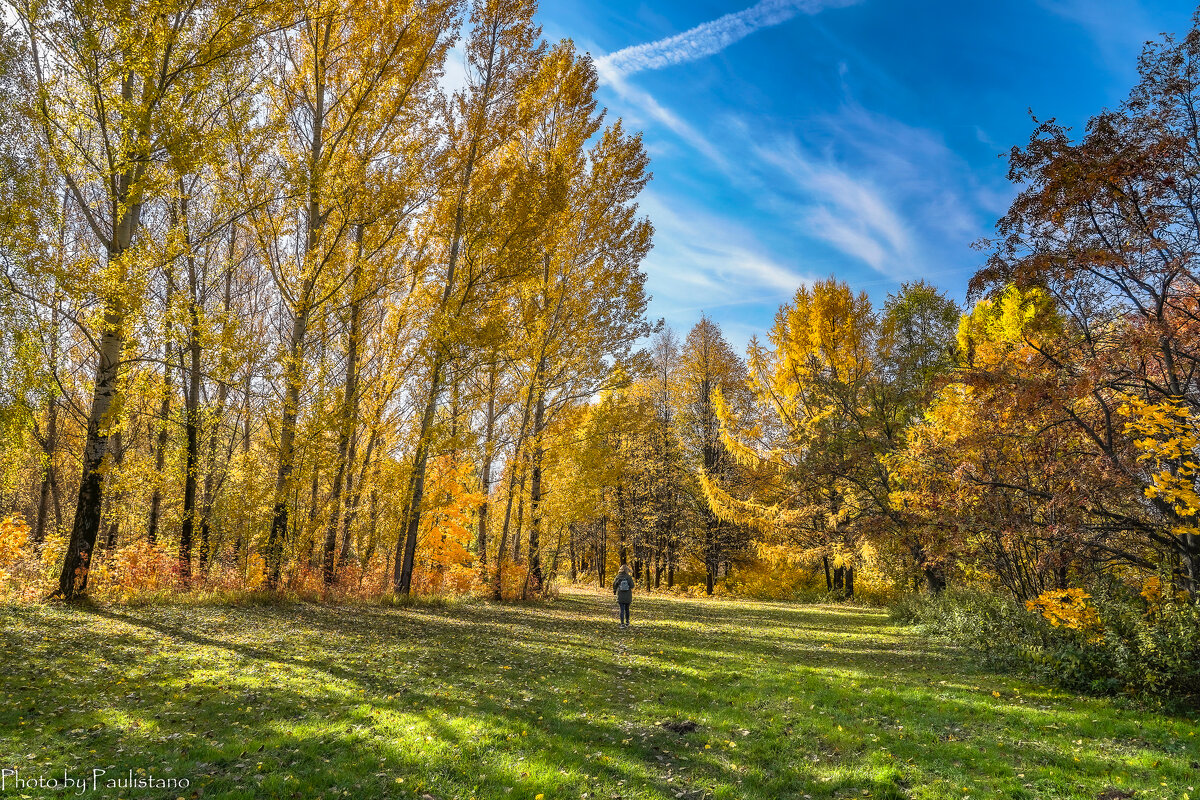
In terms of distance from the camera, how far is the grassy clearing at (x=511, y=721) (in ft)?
13.0

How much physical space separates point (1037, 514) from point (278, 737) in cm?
1117

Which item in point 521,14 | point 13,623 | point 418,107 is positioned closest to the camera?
point 13,623

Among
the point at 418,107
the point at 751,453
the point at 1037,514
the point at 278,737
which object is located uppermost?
the point at 418,107

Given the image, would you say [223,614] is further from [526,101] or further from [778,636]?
[526,101]

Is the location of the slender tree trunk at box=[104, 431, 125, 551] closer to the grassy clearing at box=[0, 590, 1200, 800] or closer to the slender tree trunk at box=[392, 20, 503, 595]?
the grassy clearing at box=[0, 590, 1200, 800]

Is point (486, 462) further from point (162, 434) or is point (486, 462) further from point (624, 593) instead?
point (162, 434)

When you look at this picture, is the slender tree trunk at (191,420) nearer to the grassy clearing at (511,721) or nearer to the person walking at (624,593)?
the grassy clearing at (511,721)

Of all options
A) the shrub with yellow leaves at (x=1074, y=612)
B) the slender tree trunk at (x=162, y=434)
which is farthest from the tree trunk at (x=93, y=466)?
the shrub with yellow leaves at (x=1074, y=612)

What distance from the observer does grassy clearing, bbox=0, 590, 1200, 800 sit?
396 centimetres

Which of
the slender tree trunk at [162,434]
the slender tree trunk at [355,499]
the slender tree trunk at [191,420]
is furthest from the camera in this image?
the slender tree trunk at [355,499]

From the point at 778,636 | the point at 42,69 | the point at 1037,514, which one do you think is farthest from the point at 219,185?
the point at 1037,514

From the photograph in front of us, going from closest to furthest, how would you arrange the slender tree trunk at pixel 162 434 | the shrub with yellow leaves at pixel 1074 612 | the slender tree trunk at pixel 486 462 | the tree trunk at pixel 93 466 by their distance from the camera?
A: the shrub with yellow leaves at pixel 1074 612 → the tree trunk at pixel 93 466 → the slender tree trunk at pixel 162 434 → the slender tree trunk at pixel 486 462

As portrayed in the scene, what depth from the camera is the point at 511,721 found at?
202 inches

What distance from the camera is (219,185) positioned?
10.7m
